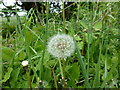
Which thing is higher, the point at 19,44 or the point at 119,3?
the point at 119,3

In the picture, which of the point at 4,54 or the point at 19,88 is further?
the point at 4,54

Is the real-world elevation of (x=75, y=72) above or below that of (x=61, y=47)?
below

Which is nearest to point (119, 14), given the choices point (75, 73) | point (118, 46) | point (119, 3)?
point (119, 3)

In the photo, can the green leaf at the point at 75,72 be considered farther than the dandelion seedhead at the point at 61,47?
Yes

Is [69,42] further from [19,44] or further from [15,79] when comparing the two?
[19,44]

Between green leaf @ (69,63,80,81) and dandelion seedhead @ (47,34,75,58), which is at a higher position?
dandelion seedhead @ (47,34,75,58)

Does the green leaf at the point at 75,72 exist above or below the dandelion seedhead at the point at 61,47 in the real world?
below

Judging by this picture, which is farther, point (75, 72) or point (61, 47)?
point (75, 72)

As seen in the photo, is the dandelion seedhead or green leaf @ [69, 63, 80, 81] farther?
green leaf @ [69, 63, 80, 81]
